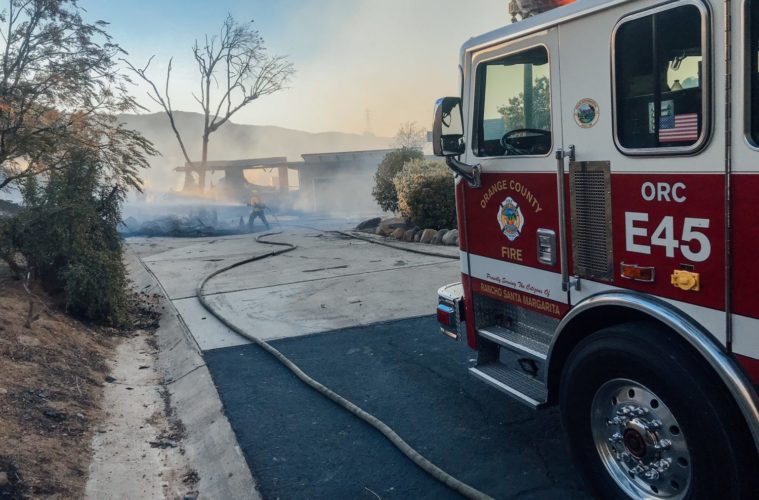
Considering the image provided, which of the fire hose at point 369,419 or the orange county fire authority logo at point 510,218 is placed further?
the orange county fire authority logo at point 510,218

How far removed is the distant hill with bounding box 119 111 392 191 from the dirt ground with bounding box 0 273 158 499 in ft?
231

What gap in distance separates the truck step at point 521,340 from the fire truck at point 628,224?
0.01 metres

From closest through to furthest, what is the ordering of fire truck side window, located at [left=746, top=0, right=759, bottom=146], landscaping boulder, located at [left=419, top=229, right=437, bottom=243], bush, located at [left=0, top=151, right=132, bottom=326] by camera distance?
fire truck side window, located at [left=746, top=0, right=759, bottom=146] → bush, located at [left=0, top=151, right=132, bottom=326] → landscaping boulder, located at [left=419, top=229, right=437, bottom=243]

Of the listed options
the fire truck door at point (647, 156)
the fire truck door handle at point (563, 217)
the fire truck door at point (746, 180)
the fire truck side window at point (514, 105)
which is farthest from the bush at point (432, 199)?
the fire truck door at point (746, 180)

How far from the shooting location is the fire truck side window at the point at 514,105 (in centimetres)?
353

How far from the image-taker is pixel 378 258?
1194 cm

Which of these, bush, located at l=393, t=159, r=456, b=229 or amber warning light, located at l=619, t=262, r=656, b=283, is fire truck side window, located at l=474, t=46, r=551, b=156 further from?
bush, located at l=393, t=159, r=456, b=229

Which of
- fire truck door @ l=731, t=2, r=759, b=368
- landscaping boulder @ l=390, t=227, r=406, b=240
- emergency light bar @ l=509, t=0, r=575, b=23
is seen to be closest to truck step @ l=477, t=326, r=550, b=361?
fire truck door @ l=731, t=2, r=759, b=368

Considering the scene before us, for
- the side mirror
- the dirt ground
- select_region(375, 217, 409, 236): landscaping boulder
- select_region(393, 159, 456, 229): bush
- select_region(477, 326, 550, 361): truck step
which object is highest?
the side mirror

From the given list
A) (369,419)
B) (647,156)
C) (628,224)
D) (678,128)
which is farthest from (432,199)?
(678,128)

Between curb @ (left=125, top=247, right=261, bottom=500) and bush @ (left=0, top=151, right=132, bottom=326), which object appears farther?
bush @ (left=0, top=151, right=132, bottom=326)

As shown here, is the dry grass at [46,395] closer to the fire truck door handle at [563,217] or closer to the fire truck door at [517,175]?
the fire truck door at [517,175]

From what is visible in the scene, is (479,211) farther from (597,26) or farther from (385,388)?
(385,388)

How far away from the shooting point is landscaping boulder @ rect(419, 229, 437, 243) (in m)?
13.6
